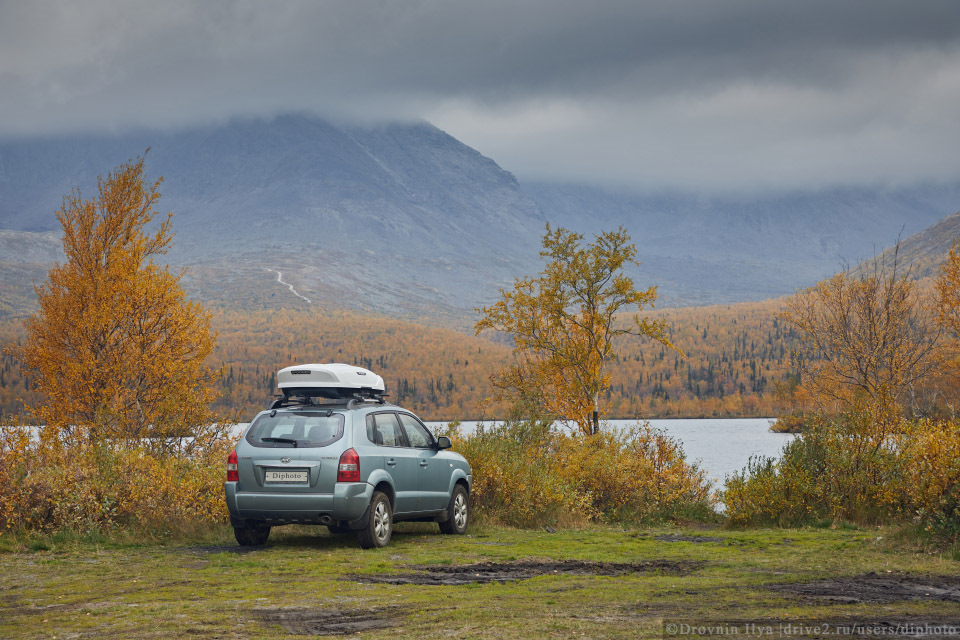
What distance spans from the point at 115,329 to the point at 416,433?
17.0 metres

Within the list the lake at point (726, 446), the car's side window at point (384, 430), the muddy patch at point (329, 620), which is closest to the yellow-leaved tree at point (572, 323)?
the lake at point (726, 446)

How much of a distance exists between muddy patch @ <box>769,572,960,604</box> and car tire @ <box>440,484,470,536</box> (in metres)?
6.48

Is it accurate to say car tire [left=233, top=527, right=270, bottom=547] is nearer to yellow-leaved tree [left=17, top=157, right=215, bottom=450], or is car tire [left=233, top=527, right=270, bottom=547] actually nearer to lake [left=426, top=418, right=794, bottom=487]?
yellow-leaved tree [left=17, top=157, right=215, bottom=450]

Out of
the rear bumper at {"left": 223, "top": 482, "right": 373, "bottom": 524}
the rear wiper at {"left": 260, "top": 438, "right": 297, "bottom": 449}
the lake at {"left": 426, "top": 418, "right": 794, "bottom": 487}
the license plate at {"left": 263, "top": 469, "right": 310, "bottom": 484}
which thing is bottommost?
the lake at {"left": 426, "top": 418, "right": 794, "bottom": 487}

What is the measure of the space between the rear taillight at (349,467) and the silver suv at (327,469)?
0.04ft

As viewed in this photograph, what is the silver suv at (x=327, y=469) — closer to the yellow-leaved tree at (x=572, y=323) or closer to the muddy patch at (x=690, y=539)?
the muddy patch at (x=690, y=539)

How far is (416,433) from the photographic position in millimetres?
14742

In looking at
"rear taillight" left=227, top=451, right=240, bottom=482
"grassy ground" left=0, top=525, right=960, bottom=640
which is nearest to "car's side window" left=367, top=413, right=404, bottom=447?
"grassy ground" left=0, top=525, right=960, bottom=640

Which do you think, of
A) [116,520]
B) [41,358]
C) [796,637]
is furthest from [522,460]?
[41,358]

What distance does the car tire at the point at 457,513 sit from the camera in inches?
591

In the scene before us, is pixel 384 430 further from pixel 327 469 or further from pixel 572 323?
pixel 572 323

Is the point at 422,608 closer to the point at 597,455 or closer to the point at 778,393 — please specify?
the point at 597,455

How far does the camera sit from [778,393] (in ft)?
311

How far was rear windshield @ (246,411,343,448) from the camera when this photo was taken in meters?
12.9
